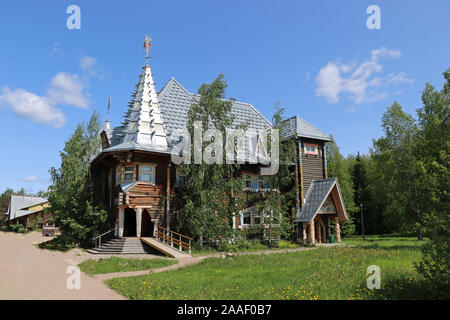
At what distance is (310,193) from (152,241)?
515 inches

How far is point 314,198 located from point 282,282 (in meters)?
15.7

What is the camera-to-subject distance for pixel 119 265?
49.5ft

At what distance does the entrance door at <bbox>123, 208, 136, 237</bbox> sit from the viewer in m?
25.3

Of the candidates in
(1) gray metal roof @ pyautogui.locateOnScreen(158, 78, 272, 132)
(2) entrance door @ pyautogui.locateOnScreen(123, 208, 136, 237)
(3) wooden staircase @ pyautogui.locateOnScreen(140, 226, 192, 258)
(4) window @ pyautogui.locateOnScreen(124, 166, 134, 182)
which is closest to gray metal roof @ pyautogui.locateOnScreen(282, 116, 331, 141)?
(1) gray metal roof @ pyautogui.locateOnScreen(158, 78, 272, 132)

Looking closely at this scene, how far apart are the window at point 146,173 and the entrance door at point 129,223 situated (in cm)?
541

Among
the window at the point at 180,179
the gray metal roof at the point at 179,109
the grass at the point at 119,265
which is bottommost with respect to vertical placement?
the grass at the point at 119,265

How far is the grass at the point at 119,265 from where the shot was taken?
556 inches

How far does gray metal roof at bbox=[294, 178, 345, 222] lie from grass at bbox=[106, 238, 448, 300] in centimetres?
989

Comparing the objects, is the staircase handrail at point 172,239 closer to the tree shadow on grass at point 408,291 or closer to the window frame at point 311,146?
the tree shadow on grass at point 408,291

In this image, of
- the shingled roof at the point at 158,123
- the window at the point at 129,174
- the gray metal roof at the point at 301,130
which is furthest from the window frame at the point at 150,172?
the gray metal roof at the point at 301,130

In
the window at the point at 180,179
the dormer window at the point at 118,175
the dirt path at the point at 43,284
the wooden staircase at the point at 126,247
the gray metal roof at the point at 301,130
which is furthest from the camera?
the gray metal roof at the point at 301,130

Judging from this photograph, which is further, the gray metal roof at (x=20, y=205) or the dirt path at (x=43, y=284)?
the gray metal roof at (x=20, y=205)

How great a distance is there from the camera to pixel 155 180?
21.5 meters

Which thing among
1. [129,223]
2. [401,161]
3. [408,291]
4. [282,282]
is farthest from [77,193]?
[401,161]
